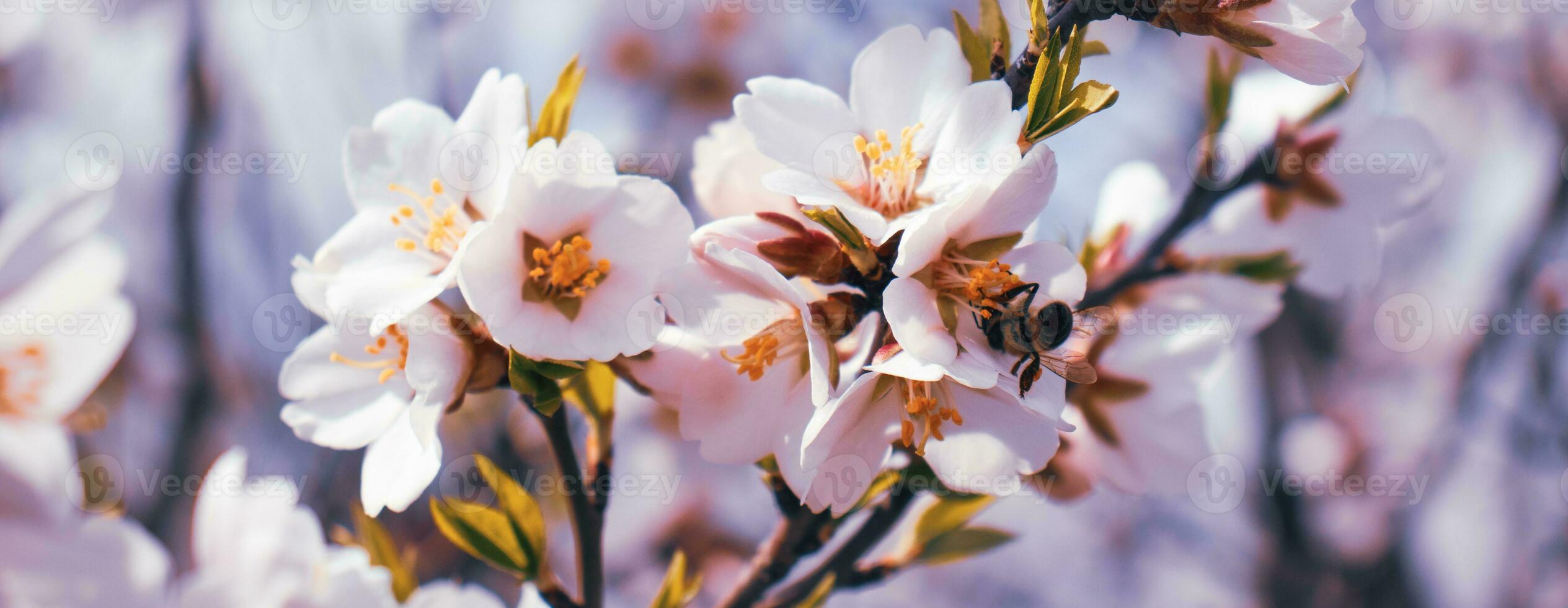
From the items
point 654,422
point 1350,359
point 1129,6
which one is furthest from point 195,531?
point 1350,359

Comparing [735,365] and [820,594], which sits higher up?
[735,365]

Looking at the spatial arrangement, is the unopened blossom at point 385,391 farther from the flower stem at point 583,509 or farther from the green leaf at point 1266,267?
the green leaf at point 1266,267

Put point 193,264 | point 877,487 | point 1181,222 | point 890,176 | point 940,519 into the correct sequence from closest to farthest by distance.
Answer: point 890,176, point 877,487, point 940,519, point 1181,222, point 193,264

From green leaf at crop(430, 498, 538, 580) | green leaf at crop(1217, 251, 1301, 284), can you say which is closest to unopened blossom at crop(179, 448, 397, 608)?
Result: green leaf at crop(430, 498, 538, 580)

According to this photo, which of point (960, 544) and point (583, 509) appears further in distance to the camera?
point (960, 544)

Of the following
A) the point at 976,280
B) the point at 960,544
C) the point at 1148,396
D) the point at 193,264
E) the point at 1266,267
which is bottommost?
the point at 193,264

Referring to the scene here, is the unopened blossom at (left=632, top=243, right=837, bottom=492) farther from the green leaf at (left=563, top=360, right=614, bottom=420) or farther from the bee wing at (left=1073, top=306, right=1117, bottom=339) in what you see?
the bee wing at (left=1073, top=306, right=1117, bottom=339)

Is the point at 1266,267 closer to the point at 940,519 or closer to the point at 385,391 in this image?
the point at 940,519

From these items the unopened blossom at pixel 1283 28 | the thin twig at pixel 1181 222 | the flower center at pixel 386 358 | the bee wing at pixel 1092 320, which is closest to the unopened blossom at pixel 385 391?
the flower center at pixel 386 358

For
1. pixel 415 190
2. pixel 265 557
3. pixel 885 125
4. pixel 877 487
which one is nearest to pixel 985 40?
pixel 885 125
